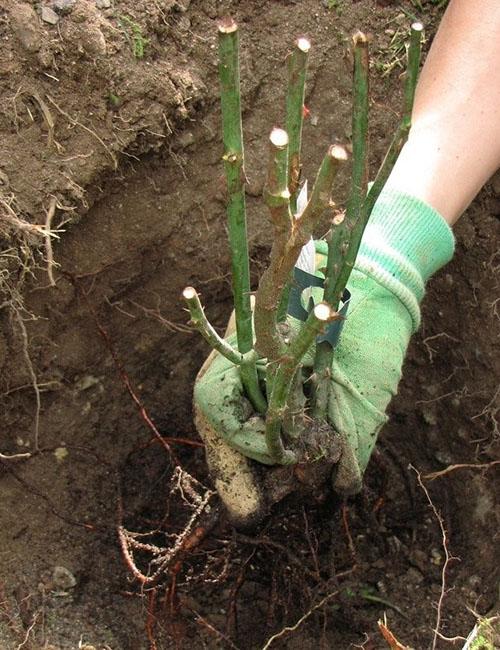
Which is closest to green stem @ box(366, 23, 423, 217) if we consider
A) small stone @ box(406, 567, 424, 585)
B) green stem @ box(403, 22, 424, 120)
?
green stem @ box(403, 22, 424, 120)

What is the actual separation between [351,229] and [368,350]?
0.97 ft

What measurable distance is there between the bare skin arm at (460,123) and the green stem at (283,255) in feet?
1.66

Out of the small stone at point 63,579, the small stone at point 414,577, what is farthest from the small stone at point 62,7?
the small stone at point 414,577

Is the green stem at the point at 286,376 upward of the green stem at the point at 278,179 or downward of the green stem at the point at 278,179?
downward

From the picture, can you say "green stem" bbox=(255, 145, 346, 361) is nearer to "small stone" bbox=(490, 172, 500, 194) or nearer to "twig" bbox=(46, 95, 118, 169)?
"twig" bbox=(46, 95, 118, 169)

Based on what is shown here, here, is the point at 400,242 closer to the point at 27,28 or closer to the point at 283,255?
the point at 283,255

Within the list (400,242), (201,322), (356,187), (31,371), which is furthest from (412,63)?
(31,371)

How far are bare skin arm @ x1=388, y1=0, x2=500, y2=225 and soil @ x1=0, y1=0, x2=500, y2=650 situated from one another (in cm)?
24

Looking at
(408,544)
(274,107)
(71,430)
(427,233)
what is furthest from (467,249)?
(71,430)

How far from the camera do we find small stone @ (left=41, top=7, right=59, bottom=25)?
128 cm

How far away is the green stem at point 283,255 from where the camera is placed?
2.11 ft

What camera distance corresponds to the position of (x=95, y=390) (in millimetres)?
1515

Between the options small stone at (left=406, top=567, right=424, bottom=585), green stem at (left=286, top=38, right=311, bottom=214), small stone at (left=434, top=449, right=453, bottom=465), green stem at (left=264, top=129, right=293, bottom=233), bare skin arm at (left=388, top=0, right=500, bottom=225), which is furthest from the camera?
small stone at (left=434, top=449, right=453, bottom=465)

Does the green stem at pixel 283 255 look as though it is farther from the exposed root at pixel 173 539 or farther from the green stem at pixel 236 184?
the exposed root at pixel 173 539
